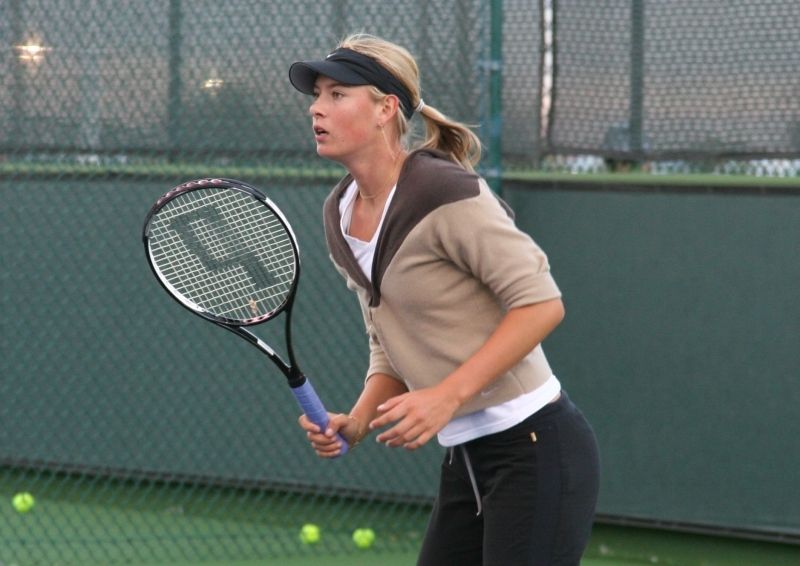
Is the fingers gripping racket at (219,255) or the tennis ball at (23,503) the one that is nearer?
the fingers gripping racket at (219,255)

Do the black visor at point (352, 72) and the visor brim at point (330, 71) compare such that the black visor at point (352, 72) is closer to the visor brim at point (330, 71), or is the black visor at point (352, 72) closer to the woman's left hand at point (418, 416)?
the visor brim at point (330, 71)

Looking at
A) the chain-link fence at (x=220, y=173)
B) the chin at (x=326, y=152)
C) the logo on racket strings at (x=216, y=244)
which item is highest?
the chin at (x=326, y=152)

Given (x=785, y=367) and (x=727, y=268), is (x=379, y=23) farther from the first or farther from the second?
(x=785, y=367)

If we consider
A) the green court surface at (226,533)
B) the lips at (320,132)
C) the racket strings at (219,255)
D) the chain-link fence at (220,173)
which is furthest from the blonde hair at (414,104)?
the green court surface at (226,533)

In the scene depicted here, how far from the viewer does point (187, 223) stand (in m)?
2.88

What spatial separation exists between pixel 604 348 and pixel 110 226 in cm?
185

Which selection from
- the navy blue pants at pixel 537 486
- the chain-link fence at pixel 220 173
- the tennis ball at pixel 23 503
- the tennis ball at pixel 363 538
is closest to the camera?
the navy blue pants at pixel 537 486

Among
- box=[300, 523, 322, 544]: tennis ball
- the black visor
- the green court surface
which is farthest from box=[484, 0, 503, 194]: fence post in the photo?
the black visor

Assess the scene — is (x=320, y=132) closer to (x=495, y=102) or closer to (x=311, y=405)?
(x=311, y=405)

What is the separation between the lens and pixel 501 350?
220cm

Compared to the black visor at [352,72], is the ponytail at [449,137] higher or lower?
lower

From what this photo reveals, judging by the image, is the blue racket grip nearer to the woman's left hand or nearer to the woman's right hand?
the woman's right hand

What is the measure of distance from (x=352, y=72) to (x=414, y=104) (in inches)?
6.2

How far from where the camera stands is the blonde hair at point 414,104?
2408mm
